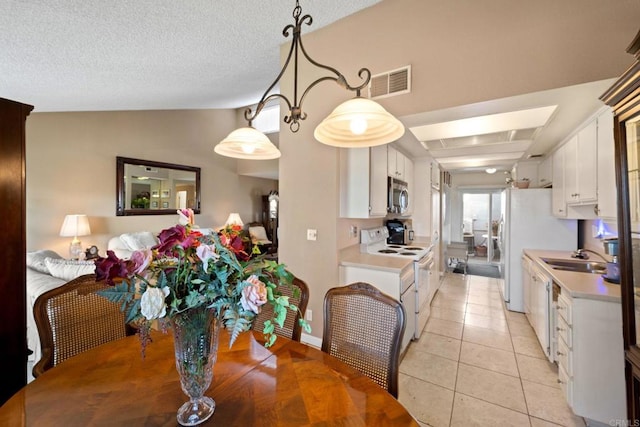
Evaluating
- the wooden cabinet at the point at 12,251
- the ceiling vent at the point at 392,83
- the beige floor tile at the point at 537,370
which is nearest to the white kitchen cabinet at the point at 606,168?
the beige floor tile at the point at 537,370

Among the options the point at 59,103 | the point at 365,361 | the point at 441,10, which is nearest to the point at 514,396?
the point at 365,361

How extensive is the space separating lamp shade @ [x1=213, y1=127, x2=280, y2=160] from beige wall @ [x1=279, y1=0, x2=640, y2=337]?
3.47 ft

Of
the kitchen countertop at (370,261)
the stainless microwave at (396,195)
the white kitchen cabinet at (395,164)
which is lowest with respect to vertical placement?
the kitchen countertop at (370,261)

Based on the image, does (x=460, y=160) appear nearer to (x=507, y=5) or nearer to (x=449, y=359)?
(x=507, y=5)

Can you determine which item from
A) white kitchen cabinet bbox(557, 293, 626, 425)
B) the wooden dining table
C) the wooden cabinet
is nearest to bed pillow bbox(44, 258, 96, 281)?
the wooden cabinet

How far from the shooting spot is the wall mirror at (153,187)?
494cm

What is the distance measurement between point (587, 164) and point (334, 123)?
2538 millimetres

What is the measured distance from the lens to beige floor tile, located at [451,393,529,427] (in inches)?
71.2

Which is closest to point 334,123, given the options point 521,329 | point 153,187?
point 521,329

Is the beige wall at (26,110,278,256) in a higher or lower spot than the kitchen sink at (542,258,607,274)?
higher

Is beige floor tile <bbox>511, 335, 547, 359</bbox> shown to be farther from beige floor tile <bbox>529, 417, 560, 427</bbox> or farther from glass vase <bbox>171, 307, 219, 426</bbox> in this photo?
glass vase <bbox>171, 307, 219, 426</bbox>

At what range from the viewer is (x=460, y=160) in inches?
168

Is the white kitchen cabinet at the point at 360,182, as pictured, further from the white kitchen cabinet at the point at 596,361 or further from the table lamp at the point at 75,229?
the table lamp at the point at 75,229

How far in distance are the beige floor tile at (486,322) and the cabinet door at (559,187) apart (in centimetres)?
146
